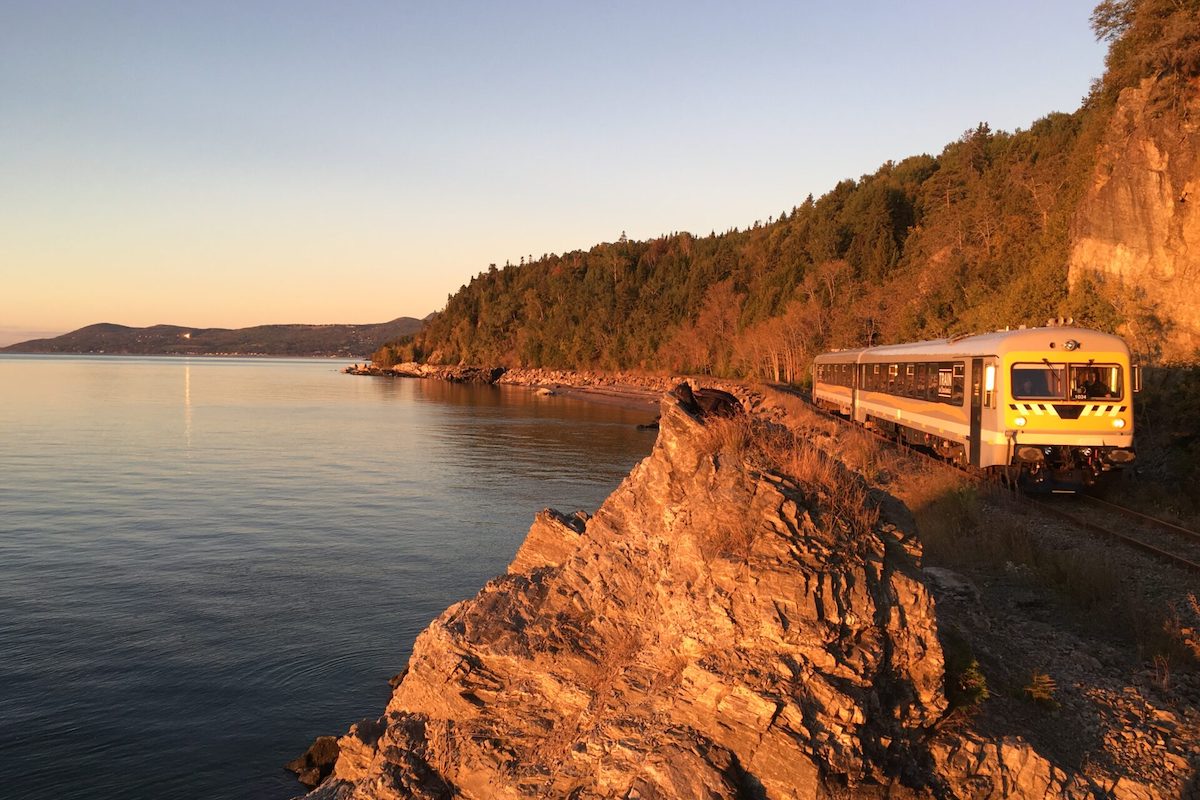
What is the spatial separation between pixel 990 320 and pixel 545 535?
32702 mm

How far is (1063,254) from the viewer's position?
32.9 metres

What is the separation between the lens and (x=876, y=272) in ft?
251

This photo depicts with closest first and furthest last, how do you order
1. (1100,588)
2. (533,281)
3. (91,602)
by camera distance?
(1100,588), (91,602), (533,281)

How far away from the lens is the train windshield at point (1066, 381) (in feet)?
55.1

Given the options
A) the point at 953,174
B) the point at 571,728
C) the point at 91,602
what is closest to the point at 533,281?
the point at 953,174

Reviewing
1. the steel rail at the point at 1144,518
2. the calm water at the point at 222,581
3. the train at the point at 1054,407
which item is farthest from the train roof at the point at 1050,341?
the calm water at the point at 222,581

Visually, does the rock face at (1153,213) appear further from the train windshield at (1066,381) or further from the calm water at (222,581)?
the calm water at (222,581)

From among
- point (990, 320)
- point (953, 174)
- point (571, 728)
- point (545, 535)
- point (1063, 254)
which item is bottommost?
point (571, 728)

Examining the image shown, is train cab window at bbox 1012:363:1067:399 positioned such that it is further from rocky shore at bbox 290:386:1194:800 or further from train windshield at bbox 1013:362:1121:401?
rocky shore at bbox 290:386:1194:800

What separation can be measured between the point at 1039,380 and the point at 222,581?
21366 millimetres

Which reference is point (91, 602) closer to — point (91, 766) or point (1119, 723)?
point (91, 766)

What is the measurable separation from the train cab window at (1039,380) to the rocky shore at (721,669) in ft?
35.3

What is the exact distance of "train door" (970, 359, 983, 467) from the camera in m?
18.3

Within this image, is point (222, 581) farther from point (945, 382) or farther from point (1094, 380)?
point (1094, 380)
